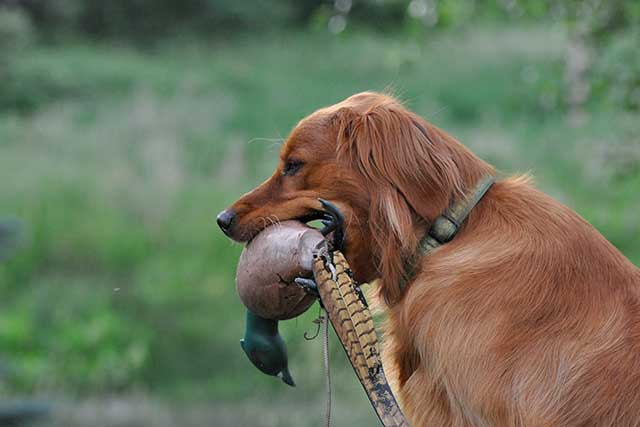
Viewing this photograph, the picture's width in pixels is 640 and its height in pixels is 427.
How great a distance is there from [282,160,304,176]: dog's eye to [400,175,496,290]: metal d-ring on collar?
1.86ft


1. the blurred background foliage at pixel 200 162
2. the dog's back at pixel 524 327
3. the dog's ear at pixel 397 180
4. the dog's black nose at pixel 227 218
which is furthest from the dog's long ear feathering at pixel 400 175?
the blurred background foliage at pixel 200 162

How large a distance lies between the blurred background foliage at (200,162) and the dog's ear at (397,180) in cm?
69

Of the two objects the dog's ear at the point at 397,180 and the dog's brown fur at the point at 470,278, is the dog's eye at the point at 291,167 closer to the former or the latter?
the dog's brown fur at the point at 470,278

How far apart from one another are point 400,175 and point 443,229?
0.26 m

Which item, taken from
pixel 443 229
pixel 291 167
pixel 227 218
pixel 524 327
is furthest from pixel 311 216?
pixel 524 327

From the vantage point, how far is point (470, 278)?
12.9 feet

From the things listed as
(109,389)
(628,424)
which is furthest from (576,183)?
(628,424)

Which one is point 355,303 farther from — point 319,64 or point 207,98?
point 319,64

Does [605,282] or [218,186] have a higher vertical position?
[605,282]

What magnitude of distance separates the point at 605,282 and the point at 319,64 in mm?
20504

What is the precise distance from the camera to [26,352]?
1144 centimetres

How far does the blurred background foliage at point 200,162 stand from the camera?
873cm

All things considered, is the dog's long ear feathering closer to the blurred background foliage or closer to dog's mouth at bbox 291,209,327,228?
dog's mouth at bbox 291,209,327,228

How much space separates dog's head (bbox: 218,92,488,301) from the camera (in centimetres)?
405
